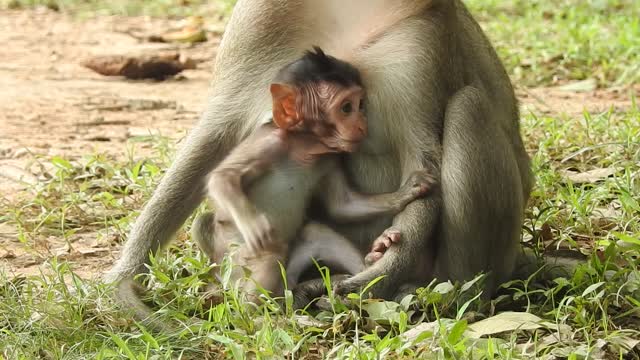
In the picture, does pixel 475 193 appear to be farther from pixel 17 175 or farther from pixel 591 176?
pixel 17 175

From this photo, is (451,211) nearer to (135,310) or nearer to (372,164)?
(372,164)

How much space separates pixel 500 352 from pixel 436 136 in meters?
1.02

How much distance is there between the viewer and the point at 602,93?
27.1 ft

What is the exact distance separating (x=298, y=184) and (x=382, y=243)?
1.32 feet

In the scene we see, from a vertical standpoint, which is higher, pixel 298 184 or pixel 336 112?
pixel 336 112

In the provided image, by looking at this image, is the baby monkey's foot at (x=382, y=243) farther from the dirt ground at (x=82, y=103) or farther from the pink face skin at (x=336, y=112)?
the dirt ground at (x=82, y=103)

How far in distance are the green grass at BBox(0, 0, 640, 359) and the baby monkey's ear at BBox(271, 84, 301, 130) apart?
671 mm

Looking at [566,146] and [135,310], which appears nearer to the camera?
[135,310]

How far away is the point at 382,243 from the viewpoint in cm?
447

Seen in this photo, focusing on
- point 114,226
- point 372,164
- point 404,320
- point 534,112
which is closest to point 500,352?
point 404,320

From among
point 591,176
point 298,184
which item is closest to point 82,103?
point 591,176

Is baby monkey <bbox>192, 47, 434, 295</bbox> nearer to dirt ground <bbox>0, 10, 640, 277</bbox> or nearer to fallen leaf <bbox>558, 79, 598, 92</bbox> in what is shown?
dirt ground <bbox>0, 10, 640, 277</bbox>


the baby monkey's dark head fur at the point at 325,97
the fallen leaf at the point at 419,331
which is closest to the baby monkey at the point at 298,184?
the baby monkey's dark head fur at the point at 325,97

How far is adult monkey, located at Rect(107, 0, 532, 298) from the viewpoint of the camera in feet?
14.8
